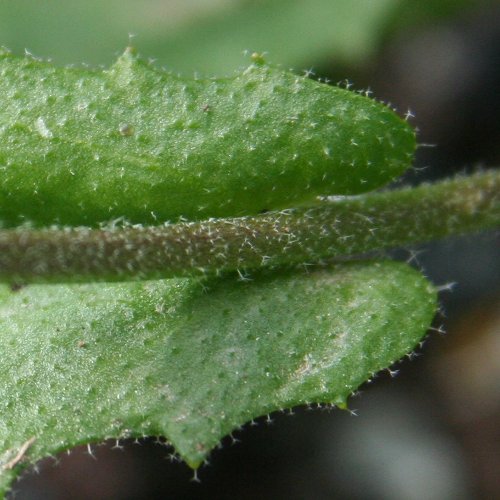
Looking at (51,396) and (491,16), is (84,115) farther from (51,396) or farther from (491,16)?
(491,16)

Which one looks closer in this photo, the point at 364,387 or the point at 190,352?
the point at 190,352

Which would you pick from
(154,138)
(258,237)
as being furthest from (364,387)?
(154,138)

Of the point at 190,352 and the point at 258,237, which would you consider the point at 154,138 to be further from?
the point at 190,352

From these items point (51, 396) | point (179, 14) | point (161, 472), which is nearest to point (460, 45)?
point (179, 14)

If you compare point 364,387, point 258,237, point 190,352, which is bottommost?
point 190,352

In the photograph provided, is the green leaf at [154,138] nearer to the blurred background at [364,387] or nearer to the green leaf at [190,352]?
the green leaf at [190,352]

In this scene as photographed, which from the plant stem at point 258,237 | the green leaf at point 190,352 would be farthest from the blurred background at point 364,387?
the green leaf at point 190,352
